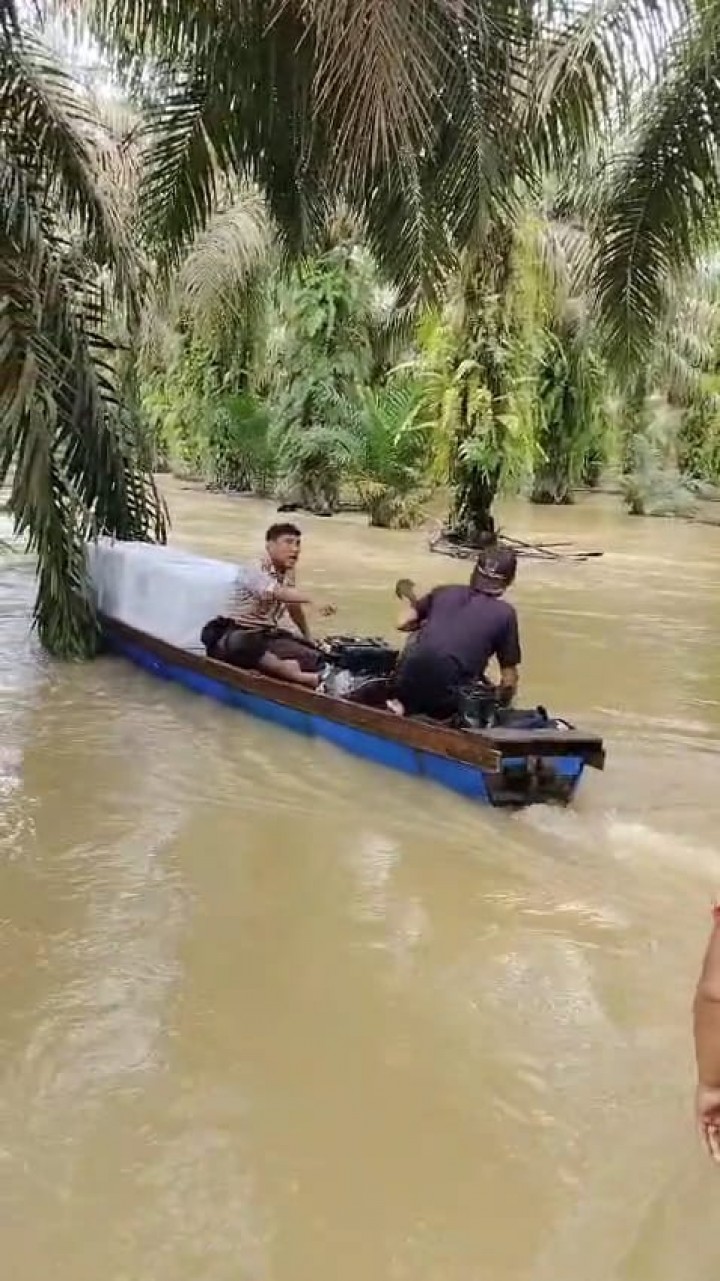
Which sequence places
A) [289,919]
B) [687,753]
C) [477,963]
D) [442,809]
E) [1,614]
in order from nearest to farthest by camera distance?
[477,963], [289,919], [442,809], [687,753], [1,614]

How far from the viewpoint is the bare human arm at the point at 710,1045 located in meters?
2.27

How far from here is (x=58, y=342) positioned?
34.3 ft

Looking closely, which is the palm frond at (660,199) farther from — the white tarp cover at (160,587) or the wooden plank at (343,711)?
the wooden plank at (343,711)

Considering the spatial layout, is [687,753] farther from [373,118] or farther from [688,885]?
[373,118]

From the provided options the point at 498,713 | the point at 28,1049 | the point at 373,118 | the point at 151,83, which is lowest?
the point at 28,1049

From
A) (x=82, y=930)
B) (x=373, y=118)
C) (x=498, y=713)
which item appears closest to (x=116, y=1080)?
(x=82, y=930)

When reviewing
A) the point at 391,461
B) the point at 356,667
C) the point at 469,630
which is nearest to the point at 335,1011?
the point at 469,630

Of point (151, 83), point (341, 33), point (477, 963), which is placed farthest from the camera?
point (151, 83)

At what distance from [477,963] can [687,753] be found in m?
3.60

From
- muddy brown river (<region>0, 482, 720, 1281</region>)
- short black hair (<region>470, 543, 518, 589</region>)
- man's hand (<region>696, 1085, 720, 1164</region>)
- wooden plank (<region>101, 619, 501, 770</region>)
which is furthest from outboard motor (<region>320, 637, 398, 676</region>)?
man's hand (<region>696, 1085, 720, 1164</region>)

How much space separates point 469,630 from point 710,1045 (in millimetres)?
5240

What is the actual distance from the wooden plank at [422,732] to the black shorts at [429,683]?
0.16m

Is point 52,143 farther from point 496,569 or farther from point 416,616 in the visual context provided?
point 496,569

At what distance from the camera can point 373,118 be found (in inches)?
247
